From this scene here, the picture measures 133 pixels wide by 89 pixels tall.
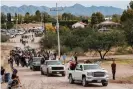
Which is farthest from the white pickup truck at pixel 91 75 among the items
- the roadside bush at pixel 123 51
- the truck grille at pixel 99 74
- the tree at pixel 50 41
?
the tree at pixel 50 41

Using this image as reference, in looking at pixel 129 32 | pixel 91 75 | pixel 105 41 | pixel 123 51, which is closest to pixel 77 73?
pixel 91 75

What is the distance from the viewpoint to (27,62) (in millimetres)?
56531

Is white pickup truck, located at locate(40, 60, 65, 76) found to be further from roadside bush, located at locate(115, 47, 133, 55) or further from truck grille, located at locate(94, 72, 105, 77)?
roadside bush, located at locate(115, 47, 133, 55)

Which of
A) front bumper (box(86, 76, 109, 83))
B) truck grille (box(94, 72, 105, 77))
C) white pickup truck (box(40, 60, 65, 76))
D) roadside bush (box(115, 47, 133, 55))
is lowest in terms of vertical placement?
roadside bush (box(115, 47, 133, 55))

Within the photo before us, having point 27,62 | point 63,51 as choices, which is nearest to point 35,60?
point 27,62

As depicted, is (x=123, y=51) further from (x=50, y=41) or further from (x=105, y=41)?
(x=50, y=41)

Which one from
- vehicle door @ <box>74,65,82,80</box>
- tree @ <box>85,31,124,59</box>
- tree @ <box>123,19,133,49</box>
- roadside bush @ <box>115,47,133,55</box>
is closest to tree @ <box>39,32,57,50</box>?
roadside bush @ <box>115,47,133,55</box>

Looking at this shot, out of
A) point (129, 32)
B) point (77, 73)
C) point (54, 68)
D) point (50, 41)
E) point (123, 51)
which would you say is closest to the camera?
point (77, 73)

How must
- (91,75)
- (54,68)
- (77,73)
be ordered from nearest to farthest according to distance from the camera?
(91,75) < (77,73) < (54,68)

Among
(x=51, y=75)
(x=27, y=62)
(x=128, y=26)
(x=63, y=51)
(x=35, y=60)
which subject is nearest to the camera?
(x=51, y=75)

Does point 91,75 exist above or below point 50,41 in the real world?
above

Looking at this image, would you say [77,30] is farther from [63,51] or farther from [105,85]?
[105,85]

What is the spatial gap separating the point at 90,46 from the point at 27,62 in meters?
10.5

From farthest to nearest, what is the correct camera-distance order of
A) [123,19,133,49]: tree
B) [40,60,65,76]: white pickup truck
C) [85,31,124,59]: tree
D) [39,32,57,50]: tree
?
1. [39,32,57,50]: tree
2. [123,19,133,49]: tree
3. [85,31,124,59]: tree
4. [40,60,65,76]: white pickup truck
